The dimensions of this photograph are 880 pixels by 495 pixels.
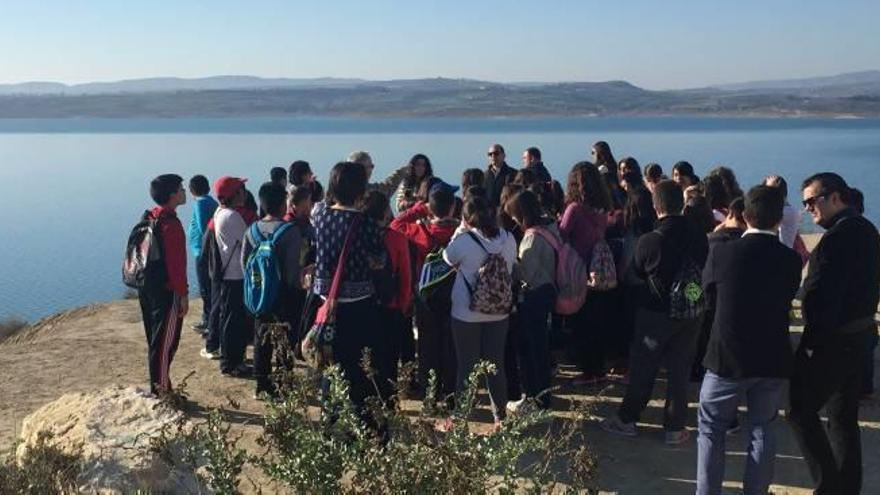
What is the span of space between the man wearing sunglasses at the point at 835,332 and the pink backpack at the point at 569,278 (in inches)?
68.9

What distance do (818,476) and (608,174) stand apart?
3.89 m

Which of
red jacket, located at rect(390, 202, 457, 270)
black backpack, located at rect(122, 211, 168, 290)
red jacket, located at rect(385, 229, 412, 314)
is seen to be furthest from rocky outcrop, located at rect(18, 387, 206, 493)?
red jacket, located at rect(390, 202, 457, 270)

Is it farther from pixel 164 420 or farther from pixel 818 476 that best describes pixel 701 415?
pixel 164 420

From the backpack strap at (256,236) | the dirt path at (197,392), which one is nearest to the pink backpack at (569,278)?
the dirt path at (197,392)

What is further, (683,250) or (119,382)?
(119,382)

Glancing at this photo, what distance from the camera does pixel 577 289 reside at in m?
5.70

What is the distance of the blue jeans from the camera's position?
13.0 feet

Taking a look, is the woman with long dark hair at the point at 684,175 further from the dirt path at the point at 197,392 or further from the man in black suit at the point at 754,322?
the man in black suit at the point at 754,322

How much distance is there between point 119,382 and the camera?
7020 mm

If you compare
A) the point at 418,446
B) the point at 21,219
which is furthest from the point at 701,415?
the point at 21,219

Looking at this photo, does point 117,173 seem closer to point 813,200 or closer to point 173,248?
point 173,248

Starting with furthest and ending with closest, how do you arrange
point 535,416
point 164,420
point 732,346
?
point 164,420 < point 732,346 < point 535,416

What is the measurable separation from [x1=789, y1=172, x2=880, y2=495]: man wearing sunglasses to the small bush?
11.1 ft

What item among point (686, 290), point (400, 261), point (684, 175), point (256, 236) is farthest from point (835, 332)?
point (256, 236)
